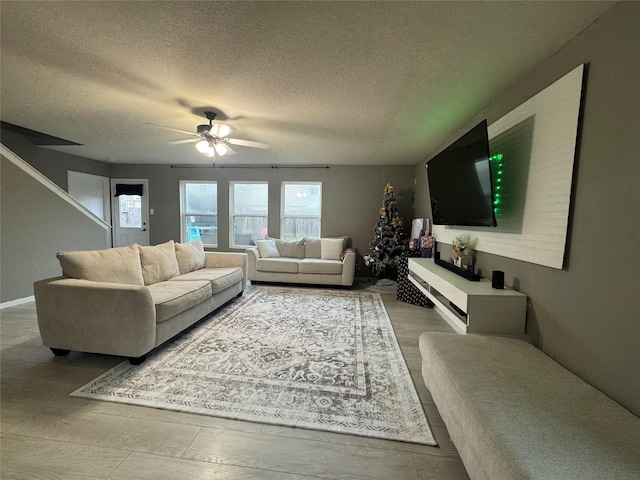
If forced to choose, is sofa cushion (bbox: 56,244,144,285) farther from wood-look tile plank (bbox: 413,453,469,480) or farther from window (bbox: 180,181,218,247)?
window (bbox: 180,181,218,247)

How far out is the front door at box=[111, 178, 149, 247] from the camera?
625cm

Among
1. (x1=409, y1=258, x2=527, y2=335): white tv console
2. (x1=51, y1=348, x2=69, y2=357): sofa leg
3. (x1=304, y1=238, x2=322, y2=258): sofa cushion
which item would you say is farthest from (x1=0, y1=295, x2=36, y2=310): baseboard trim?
(x1=409, y1=258, x2=527, y2=335): white tv console

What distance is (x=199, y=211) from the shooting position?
20.5 ft

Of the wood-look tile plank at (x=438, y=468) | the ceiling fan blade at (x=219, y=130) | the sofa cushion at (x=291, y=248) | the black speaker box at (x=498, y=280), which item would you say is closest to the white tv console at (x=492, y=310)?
the black speaker box at (x=498, y=280)

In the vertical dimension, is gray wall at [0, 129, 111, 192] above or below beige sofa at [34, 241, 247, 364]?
above

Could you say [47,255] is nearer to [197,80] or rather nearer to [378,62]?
[197,80]

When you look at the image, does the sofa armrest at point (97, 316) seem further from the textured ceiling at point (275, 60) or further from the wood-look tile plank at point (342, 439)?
the textured ceiling at point (275, 60)

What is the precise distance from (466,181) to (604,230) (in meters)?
Answer: 1.12

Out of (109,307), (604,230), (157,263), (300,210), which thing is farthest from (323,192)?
(604,230)

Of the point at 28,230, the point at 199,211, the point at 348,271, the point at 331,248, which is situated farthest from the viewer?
the point at 199,211

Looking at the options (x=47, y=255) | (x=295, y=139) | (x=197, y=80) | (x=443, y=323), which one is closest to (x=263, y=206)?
(x=295, y=139)

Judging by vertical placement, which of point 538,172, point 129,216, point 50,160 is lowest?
point 129,216

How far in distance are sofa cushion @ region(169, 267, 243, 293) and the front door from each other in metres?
A: 3.40

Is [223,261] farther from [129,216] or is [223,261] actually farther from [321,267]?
[129,216]
